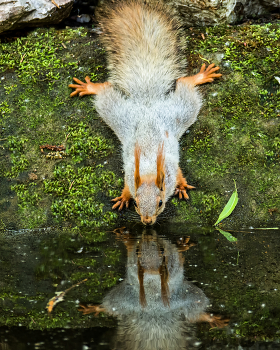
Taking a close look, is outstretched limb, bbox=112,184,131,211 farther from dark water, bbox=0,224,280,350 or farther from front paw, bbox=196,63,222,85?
front paw, bbox=196,63,222,85

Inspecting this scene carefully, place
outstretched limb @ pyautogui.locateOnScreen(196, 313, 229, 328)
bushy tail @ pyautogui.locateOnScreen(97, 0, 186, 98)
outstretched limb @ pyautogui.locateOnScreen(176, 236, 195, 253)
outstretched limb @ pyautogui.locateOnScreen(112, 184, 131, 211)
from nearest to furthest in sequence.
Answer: outstretched limb @ pyautogui.locateOnScreen(196, 313, 229, 328), outstretched limb @ pyautogui.locateOnScreen(176, 236, 195, 253), outstretched limb @ pyautogui.locateOnScreen(112, 184, 131, 211), bushy tail @ pyautogui.locateOnScreen(97, 0, 186, 98)

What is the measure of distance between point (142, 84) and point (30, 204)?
207 centimetres

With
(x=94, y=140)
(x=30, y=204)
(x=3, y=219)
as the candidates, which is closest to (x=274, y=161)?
(x=94, y=140)

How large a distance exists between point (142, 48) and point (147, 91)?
0.62 m

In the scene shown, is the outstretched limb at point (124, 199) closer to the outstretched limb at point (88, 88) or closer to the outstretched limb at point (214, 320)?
the outstretched limb at point (88, 88)

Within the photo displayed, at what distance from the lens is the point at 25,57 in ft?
18.3

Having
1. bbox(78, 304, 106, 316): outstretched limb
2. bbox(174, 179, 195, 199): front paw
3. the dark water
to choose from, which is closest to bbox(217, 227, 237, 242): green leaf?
the dark water

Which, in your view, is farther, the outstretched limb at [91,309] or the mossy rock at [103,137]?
the mossy rock at [103,137]

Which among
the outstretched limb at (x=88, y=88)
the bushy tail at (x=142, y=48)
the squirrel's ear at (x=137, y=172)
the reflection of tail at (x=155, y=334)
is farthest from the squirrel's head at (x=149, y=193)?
the reflection of tail at (x=155, y=334)

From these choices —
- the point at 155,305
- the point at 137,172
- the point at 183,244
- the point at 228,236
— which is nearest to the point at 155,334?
the point at 155,305

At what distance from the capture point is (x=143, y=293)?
10.4 ft

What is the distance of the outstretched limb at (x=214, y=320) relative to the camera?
9.36 feet

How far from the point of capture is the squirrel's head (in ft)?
13.9

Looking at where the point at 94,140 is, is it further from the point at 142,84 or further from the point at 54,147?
the point at 142,84
